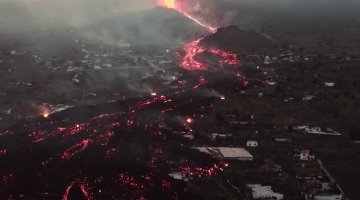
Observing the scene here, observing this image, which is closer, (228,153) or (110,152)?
(110,152)

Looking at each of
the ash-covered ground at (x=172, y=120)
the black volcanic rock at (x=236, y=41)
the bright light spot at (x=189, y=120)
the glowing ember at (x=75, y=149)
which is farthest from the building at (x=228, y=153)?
the black volcanic rock at (x=236, y=41)

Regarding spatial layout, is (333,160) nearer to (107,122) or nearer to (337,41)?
(107,122)

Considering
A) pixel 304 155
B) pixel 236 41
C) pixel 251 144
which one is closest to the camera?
pixel 304 155

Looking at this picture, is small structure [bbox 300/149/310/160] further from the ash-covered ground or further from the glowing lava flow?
the glowing lava flow

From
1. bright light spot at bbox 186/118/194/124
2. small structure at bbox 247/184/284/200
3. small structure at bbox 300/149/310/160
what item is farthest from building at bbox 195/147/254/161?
bright light spot at bbox 186/118/194/124

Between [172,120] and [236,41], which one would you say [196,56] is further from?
[172,120]

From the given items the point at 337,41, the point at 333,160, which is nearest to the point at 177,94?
the point at 333,160

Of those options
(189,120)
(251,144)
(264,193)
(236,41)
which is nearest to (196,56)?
(236,41)
